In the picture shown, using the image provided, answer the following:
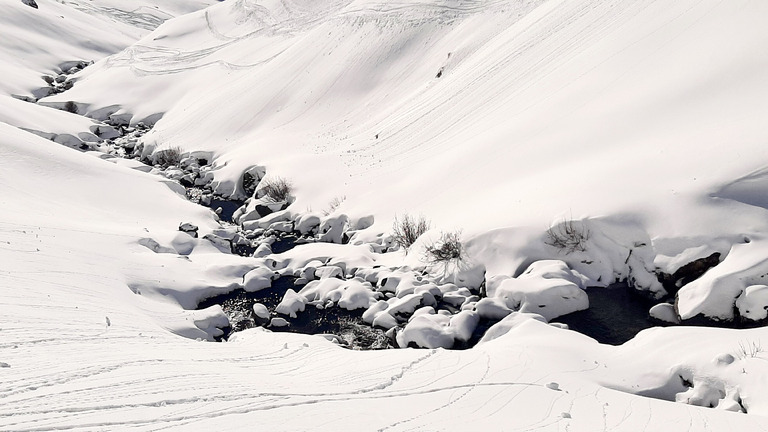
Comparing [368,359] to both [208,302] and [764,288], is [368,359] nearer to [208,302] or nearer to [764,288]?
[208,302]

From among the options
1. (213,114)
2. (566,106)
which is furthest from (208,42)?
(566,106)

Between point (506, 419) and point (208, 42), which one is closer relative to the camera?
point (506, 419)

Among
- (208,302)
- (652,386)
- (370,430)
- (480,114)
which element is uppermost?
(480,114)

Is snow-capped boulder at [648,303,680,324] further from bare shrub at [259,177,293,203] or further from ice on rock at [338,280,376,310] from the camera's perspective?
bare shrub at [259,177,293,203]

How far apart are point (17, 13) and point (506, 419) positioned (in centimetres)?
6075

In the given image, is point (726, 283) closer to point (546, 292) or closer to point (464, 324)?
point (546, 292)

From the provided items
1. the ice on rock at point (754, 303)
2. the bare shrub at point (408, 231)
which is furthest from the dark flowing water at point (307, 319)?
the ice on rock at point (754, 303)

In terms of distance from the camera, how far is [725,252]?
12523mm

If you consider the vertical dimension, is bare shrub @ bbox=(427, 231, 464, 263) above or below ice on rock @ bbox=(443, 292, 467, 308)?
above

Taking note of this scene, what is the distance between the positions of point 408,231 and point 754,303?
8.10m

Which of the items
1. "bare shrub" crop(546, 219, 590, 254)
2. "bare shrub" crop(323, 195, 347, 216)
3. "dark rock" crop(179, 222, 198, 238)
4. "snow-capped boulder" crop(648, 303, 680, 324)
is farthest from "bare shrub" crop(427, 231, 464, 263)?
"dark rock" crop(179, 222, 198, 238)

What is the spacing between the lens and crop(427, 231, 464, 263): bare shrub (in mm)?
15156

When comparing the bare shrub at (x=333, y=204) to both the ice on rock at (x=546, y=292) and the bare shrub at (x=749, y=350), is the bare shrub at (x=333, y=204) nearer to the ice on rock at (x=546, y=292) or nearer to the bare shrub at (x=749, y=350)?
the ice on rock at (x=546, y=292)

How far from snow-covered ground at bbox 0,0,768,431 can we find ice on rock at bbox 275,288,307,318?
8 centimetres
